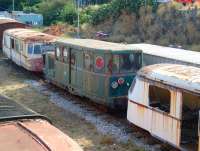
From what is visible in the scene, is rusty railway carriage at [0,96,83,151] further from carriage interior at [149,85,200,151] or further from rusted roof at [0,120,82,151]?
carriage interior at [149,85,200,151]

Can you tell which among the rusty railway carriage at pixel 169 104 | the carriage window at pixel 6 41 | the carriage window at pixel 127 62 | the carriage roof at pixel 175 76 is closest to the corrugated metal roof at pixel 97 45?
the carriage window at pixel 127 62

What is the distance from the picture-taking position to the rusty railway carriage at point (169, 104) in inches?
390

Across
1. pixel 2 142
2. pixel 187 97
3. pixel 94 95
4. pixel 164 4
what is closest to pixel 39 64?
pixel 94 95

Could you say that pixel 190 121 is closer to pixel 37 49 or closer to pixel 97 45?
pixel 97 45

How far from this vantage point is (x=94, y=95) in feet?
47.5

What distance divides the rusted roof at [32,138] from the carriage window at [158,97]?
215 inches

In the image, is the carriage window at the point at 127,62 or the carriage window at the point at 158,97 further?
the carriage window at the point at 127,62

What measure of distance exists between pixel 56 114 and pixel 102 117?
161 centimetres

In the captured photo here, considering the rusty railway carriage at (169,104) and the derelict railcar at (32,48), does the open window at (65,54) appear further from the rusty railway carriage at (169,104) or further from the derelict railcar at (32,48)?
the rusty railway carriage at (169,104)

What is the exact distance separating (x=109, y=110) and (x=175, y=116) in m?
4.52

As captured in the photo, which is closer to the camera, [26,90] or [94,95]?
[94,95]

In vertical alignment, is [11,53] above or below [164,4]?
below

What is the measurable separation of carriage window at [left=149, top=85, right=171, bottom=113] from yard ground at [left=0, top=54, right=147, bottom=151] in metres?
1.16

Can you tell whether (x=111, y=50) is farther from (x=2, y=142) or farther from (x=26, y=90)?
(x=2, y=142)
